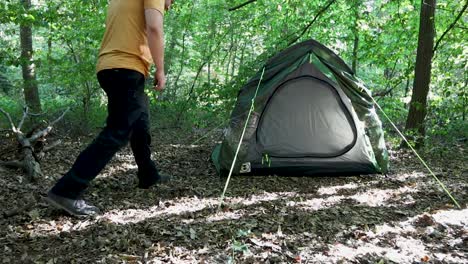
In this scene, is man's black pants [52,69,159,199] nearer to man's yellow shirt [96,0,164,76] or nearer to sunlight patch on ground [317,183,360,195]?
man's yellow shirt [96,0,164,76]

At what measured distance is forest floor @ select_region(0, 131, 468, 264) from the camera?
2.58m

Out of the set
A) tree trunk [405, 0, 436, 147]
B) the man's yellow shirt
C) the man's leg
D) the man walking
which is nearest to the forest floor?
the man's leg

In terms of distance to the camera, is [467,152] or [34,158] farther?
[467,152]

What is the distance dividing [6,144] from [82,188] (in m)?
4.43

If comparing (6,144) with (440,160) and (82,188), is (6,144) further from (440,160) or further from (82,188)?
(440,160)

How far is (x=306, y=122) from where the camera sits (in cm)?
536

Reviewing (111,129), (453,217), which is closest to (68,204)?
(111,129)

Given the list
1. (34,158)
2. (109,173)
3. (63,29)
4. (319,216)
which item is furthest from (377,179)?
(63,29)

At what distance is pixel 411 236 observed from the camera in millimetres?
2998

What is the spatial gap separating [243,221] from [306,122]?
8.19 feet

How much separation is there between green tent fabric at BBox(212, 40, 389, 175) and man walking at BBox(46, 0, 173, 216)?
77.8 inches

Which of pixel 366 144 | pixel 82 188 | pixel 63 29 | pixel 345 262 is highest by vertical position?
pixel 63 29

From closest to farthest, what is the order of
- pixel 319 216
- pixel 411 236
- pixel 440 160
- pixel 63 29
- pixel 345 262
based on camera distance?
pixel 345 262 → pixel 411 236 → pixel 319 216 → pixel 440 160 → pixel 63 29

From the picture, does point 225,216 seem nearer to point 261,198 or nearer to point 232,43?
point 261,198
